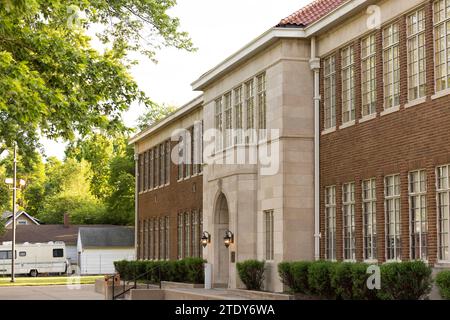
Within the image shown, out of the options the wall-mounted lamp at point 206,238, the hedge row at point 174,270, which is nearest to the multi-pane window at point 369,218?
the wall-mounted lamp at point 206,238

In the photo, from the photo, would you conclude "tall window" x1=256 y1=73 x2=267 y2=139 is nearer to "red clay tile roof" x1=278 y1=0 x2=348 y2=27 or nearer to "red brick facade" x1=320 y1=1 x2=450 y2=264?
"red clay tile roof" x1=278 y1=0 x2=348 y2=27

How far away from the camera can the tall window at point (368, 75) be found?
2772 centimetres

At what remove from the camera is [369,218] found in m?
27.9

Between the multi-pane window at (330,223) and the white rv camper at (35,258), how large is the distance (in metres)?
60.5

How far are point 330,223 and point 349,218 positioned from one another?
4.59 feet

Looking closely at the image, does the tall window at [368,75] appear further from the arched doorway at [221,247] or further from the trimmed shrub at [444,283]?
the arched doorway at [221,247]

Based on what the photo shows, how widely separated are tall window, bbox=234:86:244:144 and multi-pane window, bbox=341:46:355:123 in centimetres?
663

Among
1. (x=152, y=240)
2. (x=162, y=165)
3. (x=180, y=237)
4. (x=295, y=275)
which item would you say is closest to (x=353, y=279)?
(x=295, y=275)

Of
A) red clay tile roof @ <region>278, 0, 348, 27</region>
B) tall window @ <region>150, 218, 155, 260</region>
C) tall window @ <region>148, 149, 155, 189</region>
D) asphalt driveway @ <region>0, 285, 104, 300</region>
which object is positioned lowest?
asphalt driveway @ <region>0, 285, 104, 300</region>

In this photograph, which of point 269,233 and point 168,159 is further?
point 168,159

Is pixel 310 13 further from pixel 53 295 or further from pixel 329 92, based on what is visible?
pixel 53 295

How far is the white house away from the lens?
9331 centimetres

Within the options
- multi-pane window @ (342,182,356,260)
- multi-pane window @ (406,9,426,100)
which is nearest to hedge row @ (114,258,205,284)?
multi-pane window @ (342,182,356,260)

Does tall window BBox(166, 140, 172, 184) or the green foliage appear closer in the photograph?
the green foliage
